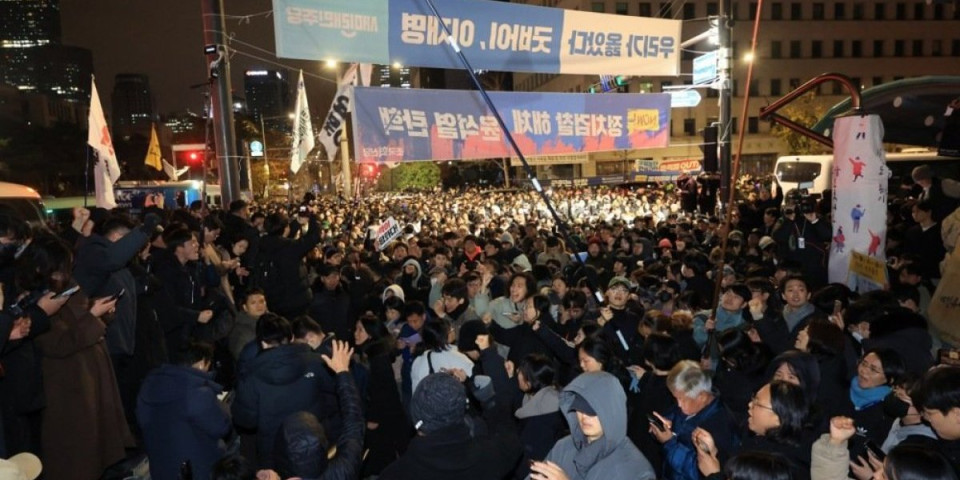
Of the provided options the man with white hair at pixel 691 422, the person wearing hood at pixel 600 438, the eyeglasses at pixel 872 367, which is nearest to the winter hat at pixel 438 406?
the person wearing hood at pixel 600 438

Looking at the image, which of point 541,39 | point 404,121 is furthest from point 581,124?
point 404,121

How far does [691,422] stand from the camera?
382 centimetres

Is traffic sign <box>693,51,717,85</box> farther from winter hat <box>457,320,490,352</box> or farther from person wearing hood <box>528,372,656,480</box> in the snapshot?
person wearing hood <box>528,372,656,480</box>

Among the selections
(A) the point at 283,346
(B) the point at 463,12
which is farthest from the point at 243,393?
(B) the point at 463,12

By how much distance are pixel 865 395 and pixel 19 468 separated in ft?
15.0

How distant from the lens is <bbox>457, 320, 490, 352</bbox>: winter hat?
5.26 meters

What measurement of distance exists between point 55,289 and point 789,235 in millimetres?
8764

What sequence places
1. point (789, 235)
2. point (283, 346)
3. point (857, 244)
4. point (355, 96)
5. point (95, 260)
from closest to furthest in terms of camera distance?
1. point (283, 346)
2. point (95, 260)
3. point (857, 244)
4. point (355, 96)
5. point (789, 235)

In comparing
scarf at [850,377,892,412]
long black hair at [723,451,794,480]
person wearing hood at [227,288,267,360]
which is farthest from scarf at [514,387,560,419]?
person wearing hood at [227,288,267,360]

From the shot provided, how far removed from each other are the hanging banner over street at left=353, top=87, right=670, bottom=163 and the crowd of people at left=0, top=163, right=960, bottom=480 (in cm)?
139

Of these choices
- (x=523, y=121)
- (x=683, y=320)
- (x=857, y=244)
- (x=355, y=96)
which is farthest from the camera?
(x=523, y=121)

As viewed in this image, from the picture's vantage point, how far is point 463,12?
25.7 ft

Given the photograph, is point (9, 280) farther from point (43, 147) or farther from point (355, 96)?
point (43, 147)

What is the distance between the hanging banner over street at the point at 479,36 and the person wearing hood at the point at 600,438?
4736mm
